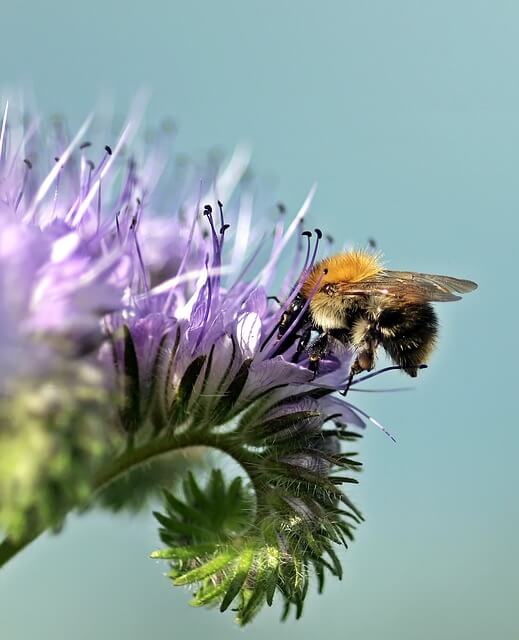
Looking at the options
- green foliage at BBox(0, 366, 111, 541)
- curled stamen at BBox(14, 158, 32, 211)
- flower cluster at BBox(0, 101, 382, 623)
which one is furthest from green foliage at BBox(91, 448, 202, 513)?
green foliage at BBox(0, 366, 111, 541)

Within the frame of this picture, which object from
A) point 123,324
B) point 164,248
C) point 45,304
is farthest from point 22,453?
point 164,248

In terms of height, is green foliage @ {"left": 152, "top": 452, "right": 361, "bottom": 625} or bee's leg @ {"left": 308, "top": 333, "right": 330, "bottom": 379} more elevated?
bee's leg @ {"left": 308, "top": 333, "right": 330, "bottom": 379}

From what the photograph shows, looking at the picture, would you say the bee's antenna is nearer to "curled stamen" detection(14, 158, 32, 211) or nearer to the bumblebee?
the bumblebee

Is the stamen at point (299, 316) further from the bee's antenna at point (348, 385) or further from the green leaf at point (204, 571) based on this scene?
the green leaf at point (204, 571)

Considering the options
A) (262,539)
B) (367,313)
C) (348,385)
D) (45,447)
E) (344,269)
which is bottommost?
(45,447)

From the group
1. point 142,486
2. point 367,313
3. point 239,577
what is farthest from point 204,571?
point 142,486

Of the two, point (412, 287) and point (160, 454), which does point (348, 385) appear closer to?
point (412, 287)
